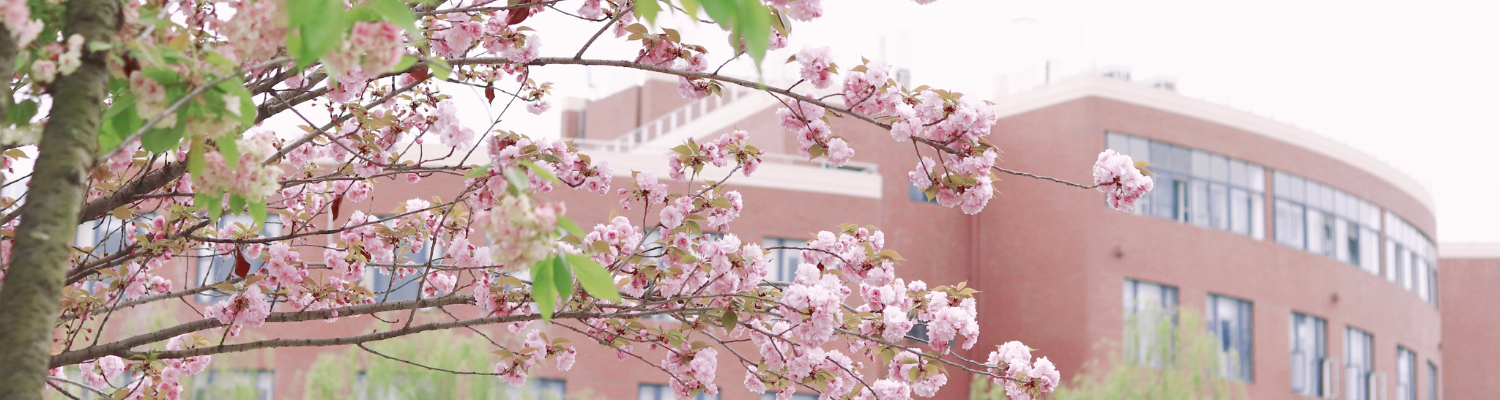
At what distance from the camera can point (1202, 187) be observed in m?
26.8

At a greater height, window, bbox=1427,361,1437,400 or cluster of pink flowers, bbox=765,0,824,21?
window, bbox=1427,361,1437,400

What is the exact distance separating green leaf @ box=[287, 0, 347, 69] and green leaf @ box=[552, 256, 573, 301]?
0.66 metres

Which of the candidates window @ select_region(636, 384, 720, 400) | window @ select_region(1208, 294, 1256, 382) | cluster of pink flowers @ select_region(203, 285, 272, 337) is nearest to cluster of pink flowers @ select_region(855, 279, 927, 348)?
cluster of pink flowers @ select_region(203, 285, 272, 337)

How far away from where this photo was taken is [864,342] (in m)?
6.07

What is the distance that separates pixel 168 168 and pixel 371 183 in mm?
2215

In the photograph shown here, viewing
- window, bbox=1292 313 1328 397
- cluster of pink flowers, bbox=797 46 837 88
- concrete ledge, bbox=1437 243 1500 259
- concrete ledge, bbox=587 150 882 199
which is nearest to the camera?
cluster of pink flowers, bbox=797 46 837 88

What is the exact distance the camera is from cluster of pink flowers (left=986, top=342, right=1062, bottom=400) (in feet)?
19.1

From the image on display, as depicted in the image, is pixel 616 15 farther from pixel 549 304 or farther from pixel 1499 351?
pixel 1499 351

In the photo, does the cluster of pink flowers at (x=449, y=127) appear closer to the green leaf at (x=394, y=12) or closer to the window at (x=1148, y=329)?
the green leaf at (x=394, y=12)

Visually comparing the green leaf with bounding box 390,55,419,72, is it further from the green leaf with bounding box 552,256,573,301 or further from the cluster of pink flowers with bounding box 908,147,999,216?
the cluster of pink flowers with bounding box 908,147,999,216

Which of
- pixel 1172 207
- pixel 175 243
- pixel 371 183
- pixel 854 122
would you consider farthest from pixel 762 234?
pixel 175 243

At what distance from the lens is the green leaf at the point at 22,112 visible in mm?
3197

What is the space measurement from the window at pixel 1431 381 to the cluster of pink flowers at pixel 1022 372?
30319 millimetres

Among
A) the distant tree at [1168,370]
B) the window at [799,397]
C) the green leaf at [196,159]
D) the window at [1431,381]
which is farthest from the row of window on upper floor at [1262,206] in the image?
the green leaf at [196,159]
